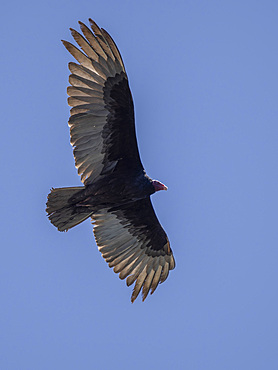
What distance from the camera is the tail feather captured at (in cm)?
1032

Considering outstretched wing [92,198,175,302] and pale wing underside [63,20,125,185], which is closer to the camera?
pale wing underside [63,20,125,185]

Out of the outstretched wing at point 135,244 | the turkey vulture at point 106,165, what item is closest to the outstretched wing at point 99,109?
the turkey vulture at point 106,165

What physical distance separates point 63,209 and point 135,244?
1.66 meters

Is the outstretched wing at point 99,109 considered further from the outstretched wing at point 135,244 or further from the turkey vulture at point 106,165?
the outstretched wing at point 135,244

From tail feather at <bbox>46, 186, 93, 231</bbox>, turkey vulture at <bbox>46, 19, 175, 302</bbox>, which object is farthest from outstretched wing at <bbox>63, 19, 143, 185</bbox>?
tail feather at <bbox>46, 186, 93, 231</bbox>

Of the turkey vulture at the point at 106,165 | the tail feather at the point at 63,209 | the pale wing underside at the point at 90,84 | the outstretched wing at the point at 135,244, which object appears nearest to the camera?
the pale wing underside at the point at 90,84

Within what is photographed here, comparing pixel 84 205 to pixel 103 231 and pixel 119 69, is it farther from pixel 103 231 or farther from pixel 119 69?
pixel 119 69

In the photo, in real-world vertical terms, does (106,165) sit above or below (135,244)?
above

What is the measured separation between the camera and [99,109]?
1009 centimetres

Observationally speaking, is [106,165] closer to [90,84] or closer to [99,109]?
[99,109]

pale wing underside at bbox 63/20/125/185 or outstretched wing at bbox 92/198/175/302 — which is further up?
pale wing underside at bbox 63/20/125/185

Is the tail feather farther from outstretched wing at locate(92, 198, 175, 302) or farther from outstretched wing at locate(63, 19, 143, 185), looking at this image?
outstretched wing at locate(92, 198, 175, 302)

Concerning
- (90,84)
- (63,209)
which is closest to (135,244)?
(63,209)

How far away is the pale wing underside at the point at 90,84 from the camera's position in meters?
9.77
